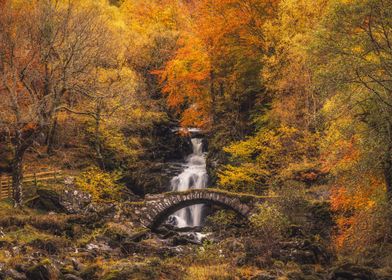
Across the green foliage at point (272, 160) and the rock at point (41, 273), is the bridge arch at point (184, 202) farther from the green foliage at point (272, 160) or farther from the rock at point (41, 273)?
the rock at point (41, 273)

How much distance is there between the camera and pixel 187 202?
25.4 meters

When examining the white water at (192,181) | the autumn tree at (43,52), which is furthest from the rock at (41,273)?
the white water at (192,181)

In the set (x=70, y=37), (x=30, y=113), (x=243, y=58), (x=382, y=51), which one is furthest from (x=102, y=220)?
(x=243, y=58)

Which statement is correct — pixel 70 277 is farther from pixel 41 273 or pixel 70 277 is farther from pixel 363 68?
pixel 363 68

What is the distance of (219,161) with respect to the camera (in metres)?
33.2

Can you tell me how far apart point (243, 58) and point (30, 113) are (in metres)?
18.1

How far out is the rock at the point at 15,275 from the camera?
13102mm

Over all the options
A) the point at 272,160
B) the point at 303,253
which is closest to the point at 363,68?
the point at 303,253

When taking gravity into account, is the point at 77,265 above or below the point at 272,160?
below

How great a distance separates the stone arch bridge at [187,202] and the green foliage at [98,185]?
4053 mm

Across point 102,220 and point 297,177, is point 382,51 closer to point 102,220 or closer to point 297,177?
point 297,177

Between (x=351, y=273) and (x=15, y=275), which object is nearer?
(x=15, y=275)

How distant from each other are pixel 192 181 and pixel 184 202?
346 inches

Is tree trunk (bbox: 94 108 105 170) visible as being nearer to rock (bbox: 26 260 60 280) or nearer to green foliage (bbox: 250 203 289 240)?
green foliage (bbox: 250 203 289 240)
